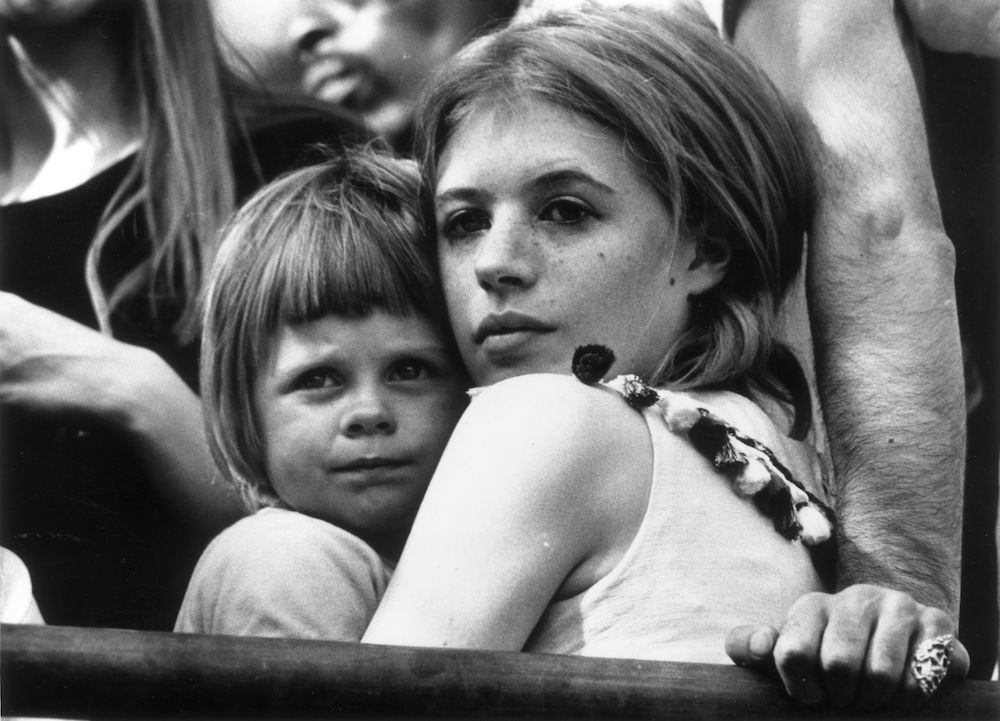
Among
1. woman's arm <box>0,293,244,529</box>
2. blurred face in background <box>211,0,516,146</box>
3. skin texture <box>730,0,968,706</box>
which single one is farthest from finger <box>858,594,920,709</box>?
blurred face in background <box>211,0,516,146</box>

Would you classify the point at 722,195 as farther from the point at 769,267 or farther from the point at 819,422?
the point at 819,422

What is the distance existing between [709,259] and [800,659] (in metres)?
0.70

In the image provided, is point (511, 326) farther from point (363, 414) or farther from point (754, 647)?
point (754, 647)

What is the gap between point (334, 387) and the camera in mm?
2307

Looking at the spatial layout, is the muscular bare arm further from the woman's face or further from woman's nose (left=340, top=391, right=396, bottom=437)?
woman's nose (left=340, top=391, right=396, bottom=437)

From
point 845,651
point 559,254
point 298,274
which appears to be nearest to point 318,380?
point 298,274

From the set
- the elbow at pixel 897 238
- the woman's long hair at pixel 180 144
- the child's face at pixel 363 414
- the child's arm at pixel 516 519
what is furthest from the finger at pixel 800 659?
the woman's long hair at pixel 180 144

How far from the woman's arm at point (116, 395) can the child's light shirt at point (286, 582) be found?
9.3 inches

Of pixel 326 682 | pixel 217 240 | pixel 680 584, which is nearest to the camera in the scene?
pixel 326 682

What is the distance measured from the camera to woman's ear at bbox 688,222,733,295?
88.7 inches

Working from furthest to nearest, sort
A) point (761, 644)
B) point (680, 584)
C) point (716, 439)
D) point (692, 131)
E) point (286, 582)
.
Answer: point (692, 131), point (286, 582), point (716, 439), point (680, 584), point (761, 644)

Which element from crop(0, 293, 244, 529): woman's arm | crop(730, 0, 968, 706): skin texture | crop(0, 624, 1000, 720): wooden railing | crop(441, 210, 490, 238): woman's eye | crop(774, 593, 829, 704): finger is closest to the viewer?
crop(0, 624, 1000, 720): wooden railing

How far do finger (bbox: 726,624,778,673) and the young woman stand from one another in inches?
0.8

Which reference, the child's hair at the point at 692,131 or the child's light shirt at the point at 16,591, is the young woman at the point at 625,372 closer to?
the child's hair at the point at 692,131
